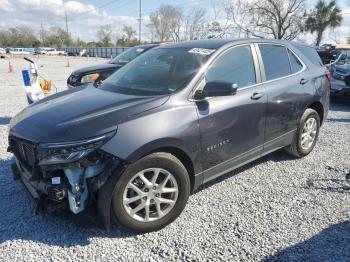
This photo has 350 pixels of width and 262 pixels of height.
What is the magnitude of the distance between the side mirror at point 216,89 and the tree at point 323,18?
147 feet

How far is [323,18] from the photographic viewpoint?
140 ft

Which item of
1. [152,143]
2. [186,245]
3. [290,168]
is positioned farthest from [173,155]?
[290,168]

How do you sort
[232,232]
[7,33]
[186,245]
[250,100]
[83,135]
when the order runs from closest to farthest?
[83,135] < [186,245] < [232,232] < [250,100] < [7,33]

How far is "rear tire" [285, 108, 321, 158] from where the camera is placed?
4949 millimetres

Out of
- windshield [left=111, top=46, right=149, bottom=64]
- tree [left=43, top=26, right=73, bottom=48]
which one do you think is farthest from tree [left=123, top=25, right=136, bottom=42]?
windshield [left=111, top=46, right=149, bottom=64]

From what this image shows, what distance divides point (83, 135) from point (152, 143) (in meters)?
0.60

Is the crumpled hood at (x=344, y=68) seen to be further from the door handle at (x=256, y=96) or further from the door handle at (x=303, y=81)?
the door handle at (x=256, y=96)

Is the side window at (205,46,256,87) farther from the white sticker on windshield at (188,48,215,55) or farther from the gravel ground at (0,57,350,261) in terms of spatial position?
the gravel ground at (0,57,350,261)

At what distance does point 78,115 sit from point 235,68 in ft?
6.16

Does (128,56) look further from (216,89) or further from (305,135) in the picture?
(216,89)

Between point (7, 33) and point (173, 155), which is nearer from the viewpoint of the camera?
point (173, 155)

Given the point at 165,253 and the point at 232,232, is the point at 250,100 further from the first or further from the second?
the point at 165,253

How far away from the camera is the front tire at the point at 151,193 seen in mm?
3018

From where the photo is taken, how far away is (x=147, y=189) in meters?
3.19
